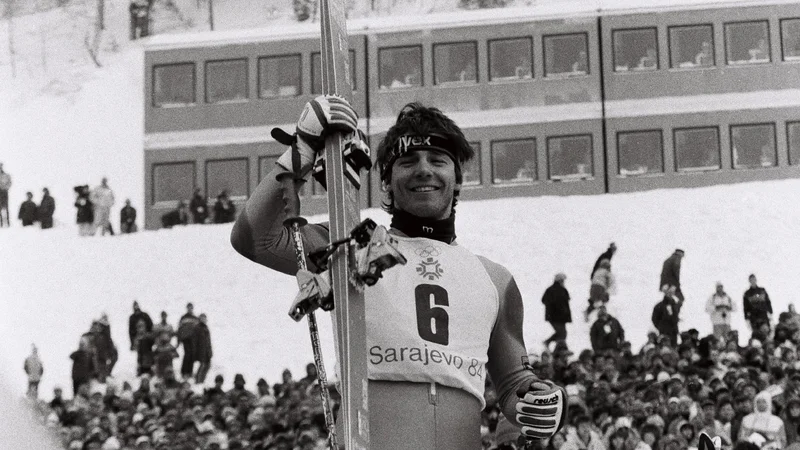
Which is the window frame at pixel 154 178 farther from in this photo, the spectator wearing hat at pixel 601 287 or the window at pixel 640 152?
the spectator wearing hat at pixel 601 287

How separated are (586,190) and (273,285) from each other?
6018 millimetres

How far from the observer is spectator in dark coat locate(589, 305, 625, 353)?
51.1ft

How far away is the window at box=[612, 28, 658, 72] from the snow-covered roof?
17.6 inches

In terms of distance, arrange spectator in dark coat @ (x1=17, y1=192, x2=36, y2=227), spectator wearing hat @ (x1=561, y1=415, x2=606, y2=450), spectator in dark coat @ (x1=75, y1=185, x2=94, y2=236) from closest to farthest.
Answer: spectator wearing hat @ (x1=561, y1=415, x2=606, y2=450)
spectator in dark coat @ (x1=75, y1=185, x2=94, y2=236)
spectator in dark coat @ (x1=17, y1=192, x2=36, y2=227)

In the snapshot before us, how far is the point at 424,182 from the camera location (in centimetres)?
404

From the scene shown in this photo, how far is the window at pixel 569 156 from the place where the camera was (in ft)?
97.0

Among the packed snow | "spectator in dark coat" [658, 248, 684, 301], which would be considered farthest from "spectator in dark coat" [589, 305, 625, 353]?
"spectator in dark coat" [658, 248, 684, 301]

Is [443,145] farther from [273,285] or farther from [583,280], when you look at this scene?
[273,285]

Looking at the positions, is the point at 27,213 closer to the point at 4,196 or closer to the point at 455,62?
the point at 4,196

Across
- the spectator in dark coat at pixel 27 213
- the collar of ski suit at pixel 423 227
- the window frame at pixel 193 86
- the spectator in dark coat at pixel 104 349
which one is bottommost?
the spectator in dark coat at pixel 104 349

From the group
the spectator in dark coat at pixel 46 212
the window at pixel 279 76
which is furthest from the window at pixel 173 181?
the spectator in dark coat at pixel 46 212

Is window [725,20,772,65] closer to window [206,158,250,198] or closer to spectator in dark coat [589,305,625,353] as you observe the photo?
window [206,158,250,198]

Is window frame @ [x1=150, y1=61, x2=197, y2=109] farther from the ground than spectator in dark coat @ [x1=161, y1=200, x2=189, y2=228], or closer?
farther from the ground

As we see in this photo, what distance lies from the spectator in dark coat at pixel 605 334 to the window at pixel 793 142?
1227 cm
